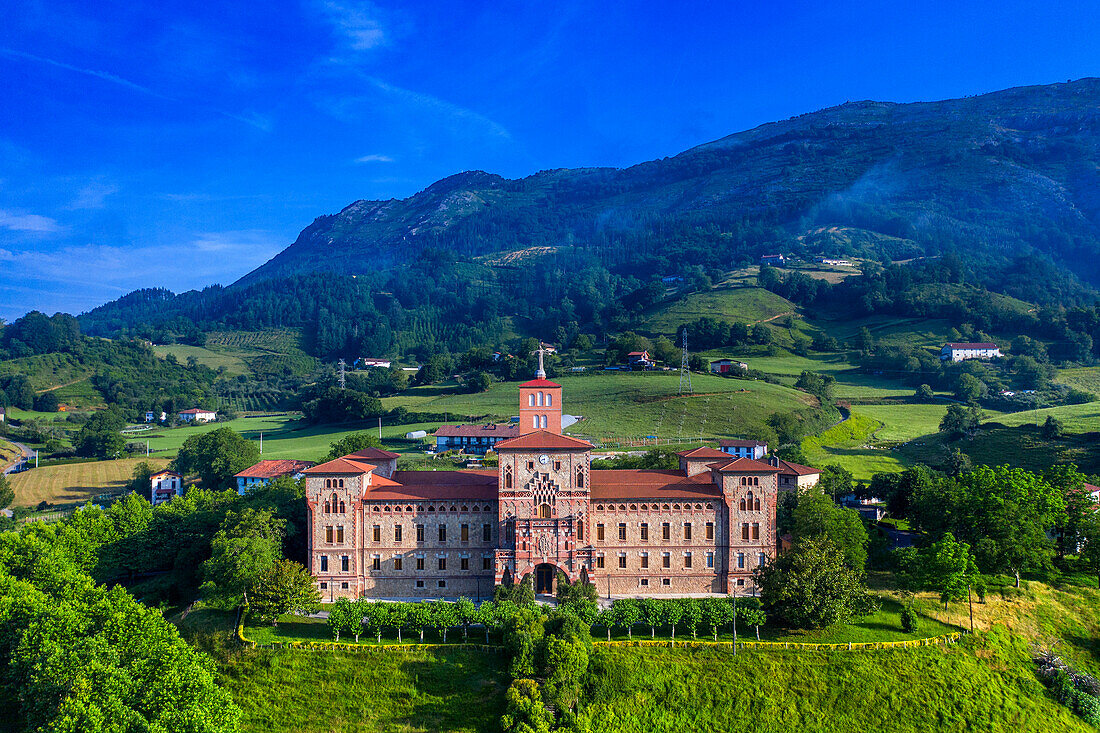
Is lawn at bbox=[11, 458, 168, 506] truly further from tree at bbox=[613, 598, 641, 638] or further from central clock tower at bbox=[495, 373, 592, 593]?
tree at bbox=[613, 598, 641, 638]

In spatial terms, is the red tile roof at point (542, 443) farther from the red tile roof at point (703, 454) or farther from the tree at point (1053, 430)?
the tree at point (1053, 430)

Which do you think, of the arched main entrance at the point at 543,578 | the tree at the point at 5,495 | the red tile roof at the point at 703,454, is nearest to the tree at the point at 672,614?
the arched main entrance at the point at 543,578

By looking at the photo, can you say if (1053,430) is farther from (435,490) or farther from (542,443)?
(435,490)

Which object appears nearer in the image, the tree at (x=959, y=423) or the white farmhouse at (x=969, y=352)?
the tree at (x=959, y=423)

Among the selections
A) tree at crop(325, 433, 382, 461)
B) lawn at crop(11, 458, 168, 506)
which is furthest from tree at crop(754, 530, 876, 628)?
lawn at crop(11, 458, 168, 506)

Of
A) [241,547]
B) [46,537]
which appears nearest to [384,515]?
[241,547]

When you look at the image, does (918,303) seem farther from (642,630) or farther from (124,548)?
(124,548)
